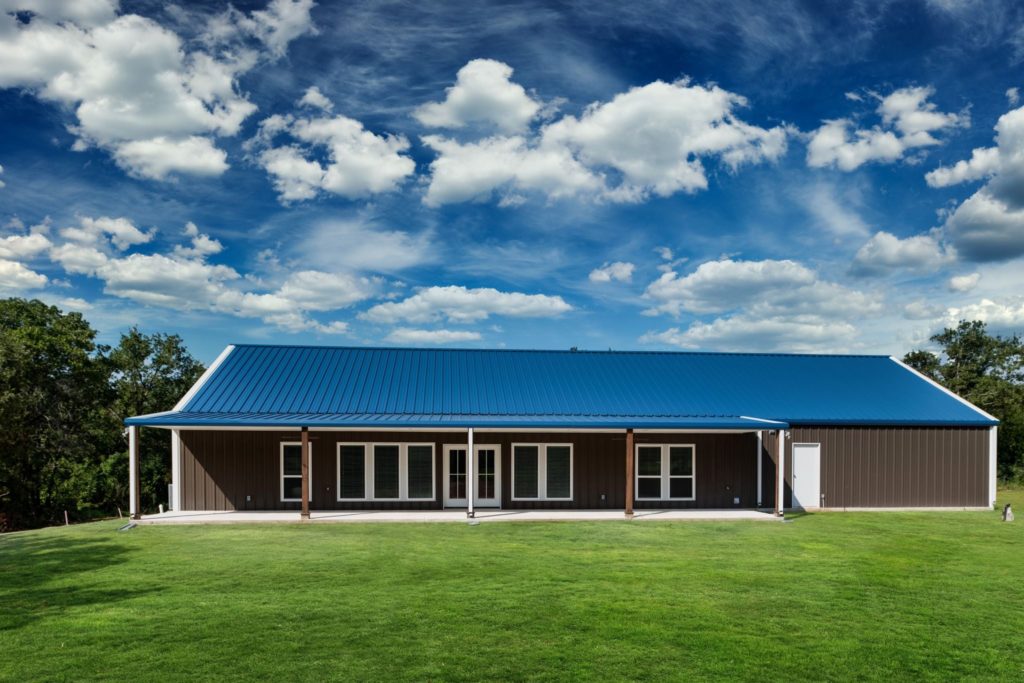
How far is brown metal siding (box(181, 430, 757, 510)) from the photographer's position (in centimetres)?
2027

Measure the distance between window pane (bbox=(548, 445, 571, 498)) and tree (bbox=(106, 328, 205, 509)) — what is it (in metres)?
19.7

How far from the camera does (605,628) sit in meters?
9.05

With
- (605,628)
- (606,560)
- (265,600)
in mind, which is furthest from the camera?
(606,560)

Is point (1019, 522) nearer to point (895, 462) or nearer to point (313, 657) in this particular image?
point (895, 462)

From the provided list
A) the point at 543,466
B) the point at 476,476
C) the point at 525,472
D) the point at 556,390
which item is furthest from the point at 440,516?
the point at 556,390

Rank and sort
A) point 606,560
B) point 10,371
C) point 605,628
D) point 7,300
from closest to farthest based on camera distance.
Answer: point 605,628, point 606,560, point 10,371, point 7,300

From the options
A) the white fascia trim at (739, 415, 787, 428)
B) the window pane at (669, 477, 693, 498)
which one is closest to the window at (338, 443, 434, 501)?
the window pane at (669, 477, 693, 498)

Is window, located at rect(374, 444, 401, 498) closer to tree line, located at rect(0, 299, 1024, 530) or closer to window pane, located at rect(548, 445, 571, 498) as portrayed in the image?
window pane, located at rect(548, 445, 571, 498)

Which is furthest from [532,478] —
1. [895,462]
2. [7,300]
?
[7,300]

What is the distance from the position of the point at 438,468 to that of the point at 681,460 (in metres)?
7.16

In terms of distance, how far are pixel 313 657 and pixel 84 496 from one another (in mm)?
26731

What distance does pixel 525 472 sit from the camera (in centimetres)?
2109

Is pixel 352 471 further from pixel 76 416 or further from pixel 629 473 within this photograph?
pixel 76 416

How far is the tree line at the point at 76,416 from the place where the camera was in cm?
2923
